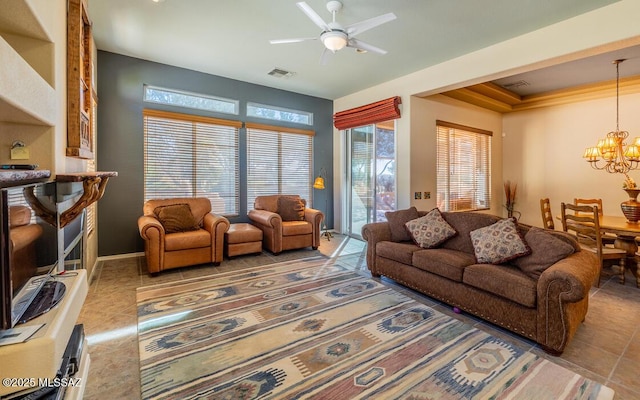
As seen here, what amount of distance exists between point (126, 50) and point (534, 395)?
18.5 feet

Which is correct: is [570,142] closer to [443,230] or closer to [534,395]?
[443,230]

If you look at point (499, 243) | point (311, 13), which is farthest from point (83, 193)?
point (499, 243)

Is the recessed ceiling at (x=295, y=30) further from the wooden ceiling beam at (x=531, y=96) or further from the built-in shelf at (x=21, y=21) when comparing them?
the built-in shelf at (x=21, y=21)

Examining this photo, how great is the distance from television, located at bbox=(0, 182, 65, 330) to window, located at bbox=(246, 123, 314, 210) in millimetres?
3817

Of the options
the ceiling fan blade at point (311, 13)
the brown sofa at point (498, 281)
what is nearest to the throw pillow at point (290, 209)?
the brown sofa at point (498, 281)

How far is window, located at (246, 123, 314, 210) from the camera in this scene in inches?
213

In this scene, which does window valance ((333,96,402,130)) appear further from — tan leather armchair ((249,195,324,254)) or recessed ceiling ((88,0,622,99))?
tan leather armchair ((249,195,324,254))

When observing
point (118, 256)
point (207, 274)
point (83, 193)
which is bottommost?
point (207, 274)

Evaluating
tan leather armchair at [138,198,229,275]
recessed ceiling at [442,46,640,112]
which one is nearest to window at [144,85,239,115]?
tan leather armchair at [138,198,229,275]

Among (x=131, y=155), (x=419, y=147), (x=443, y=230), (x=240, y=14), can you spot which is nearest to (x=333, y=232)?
(x=419, y=147)

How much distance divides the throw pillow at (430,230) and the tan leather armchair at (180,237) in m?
2.58

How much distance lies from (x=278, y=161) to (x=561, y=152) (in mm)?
5509

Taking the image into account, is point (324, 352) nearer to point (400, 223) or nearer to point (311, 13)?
point (400, 223)

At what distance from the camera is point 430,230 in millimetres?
3348
